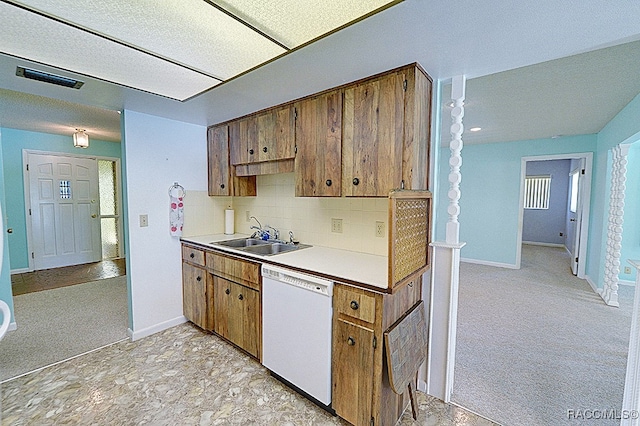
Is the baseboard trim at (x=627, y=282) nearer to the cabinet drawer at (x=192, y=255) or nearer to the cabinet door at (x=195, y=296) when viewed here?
the cabinet door at (x=195, y=296)

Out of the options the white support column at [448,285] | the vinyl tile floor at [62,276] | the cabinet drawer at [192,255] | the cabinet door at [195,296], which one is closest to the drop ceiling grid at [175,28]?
the white support column at [448,285]

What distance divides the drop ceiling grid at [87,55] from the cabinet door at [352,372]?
1910 mm

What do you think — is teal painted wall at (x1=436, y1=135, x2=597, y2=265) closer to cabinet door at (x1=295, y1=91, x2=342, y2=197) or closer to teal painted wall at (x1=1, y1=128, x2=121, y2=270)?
cabinet door at (x1=295, y1=91, x2=342, y2=197)

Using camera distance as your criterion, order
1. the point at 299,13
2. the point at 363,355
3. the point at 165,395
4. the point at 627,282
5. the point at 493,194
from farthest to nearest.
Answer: the point at 493,194 → the point at 627,282 → the point at 165,395 → the point at 363,355 → the point at 299,13

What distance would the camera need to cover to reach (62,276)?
4.41m

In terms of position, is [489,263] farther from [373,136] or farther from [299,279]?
[299,279]

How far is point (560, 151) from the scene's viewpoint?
4770 millimetres

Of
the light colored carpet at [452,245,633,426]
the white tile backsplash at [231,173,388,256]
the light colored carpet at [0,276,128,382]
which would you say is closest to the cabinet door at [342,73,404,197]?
the white tile backsplash at [231,173,388,256]

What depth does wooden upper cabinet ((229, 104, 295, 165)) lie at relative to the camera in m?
2.29

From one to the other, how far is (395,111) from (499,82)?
1542 mm

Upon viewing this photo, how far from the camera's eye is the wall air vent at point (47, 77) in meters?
1.78

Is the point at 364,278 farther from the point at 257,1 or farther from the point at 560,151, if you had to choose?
the point at 560,151

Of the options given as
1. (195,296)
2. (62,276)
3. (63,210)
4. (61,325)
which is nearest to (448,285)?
(195,296)

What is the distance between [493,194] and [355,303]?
518 cm
